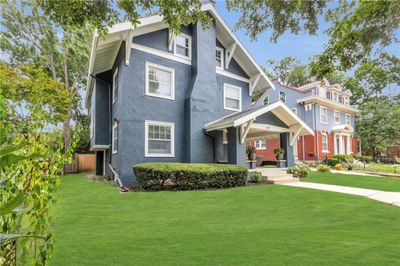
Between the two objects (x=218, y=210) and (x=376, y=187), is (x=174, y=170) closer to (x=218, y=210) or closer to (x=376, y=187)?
(x=218, y=210)

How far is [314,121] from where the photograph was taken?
2434 cm

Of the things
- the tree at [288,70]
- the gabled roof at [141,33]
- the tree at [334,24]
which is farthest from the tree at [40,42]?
the tree at [288,70]

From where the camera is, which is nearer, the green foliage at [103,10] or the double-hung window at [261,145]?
the green foliage at [103,10]

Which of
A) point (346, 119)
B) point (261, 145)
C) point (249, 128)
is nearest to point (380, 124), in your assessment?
point (346, 119)

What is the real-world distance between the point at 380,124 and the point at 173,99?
84.6 ft

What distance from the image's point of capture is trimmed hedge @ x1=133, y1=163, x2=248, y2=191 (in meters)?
9.59

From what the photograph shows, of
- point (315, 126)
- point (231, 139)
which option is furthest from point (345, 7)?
point (315, 126)

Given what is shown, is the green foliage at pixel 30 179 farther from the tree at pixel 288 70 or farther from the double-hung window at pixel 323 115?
the tree at pixel 288 70

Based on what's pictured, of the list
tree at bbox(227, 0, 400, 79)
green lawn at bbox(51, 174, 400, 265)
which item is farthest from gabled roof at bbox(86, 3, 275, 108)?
green lawn at bbox(51, 174, 400, 265)

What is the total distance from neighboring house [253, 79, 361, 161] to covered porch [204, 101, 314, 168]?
8686 millimetres

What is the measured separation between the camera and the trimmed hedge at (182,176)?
9594mm

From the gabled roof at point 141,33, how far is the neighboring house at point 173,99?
44 millimetres

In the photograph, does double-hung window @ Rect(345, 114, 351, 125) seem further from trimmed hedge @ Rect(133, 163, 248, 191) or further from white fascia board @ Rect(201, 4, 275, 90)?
trimmed hedge @ Rect(133, 163, 248, 191)

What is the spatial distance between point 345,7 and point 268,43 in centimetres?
196
